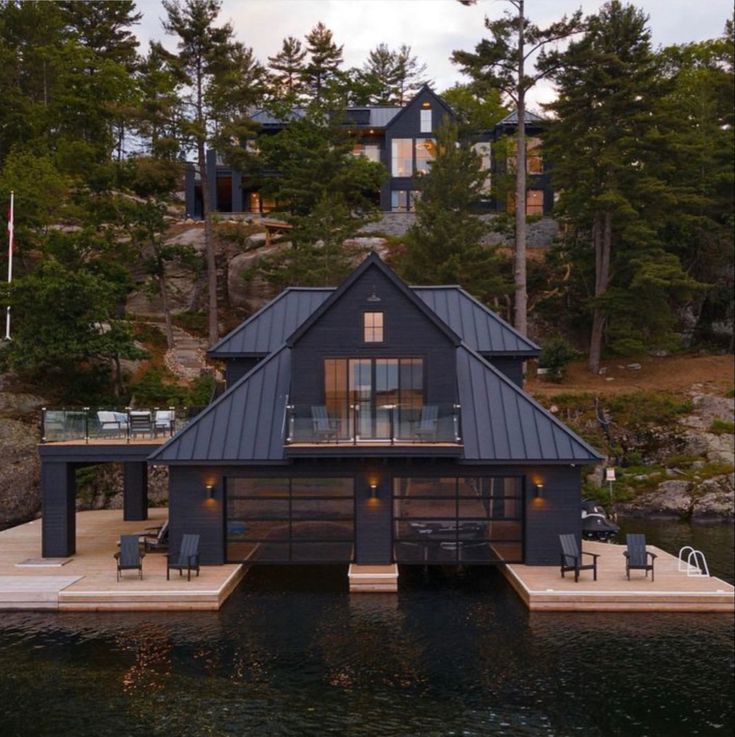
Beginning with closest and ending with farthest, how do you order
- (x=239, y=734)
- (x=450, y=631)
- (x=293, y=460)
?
(x=239, y=734) < (x=450, y=631) < (x=293, y=460)

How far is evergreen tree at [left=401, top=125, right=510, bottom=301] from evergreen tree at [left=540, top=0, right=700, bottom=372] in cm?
544

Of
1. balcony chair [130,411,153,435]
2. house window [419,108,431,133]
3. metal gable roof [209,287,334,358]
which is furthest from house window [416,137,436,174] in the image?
balcony chair [130,411,153,435]

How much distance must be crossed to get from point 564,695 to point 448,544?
24.8ft

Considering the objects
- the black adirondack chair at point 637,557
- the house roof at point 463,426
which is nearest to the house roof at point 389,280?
the house roof at point 463,426

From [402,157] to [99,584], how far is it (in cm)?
4650

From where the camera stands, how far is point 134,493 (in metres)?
26.3

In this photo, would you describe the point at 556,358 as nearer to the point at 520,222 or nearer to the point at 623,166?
the point at 520,222

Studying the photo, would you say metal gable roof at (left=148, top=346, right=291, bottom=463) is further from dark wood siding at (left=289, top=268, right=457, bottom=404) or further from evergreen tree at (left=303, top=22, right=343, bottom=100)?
evergreen tree at (left=303, top=22, right=343, bottom=100)

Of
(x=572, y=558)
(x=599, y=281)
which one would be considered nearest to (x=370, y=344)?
(x=572, y=558)

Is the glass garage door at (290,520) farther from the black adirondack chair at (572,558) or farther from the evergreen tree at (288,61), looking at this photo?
the evergreen tree at (288,61)

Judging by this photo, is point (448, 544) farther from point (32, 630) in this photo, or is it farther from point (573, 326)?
point (573, 326)

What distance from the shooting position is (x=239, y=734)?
11.8 metres

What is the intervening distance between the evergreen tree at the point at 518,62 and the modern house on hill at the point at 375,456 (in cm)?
1606

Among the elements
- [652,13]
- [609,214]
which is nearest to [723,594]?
[609,214]
